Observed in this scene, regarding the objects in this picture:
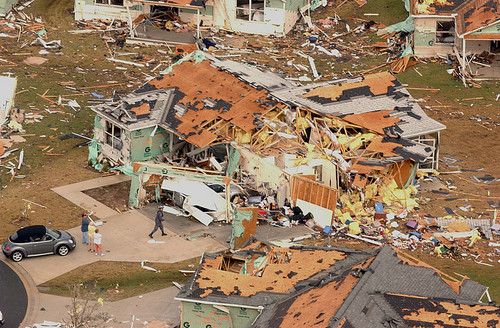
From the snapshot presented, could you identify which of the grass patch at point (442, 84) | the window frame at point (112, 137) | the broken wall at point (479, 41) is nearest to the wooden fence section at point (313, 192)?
the window frame at point (112, 137)

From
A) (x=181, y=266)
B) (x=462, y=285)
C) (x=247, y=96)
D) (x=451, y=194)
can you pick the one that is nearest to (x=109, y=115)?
(x=247, y=96)

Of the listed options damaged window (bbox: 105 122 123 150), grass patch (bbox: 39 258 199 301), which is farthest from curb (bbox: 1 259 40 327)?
damaged window (bbox: 105 122 123 150)

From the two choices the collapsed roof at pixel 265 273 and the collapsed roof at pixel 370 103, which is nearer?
the collapsed roof at pixel 265 273

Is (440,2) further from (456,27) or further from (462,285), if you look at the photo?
(462,285)

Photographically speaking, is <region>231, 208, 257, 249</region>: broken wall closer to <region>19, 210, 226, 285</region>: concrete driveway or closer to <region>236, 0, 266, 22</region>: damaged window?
<region>19, 210, 226, 285</region>: concrete driveway

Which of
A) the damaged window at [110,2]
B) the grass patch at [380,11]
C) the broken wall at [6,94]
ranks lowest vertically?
the broken wall at [6,94]

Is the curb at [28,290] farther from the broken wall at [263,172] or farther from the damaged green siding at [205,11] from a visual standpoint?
the damaged green siding at [205,11]

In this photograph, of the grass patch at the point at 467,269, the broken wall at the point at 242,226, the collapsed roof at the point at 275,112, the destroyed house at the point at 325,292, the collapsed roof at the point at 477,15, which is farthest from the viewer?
the collapsed roof at the point at 477,15
